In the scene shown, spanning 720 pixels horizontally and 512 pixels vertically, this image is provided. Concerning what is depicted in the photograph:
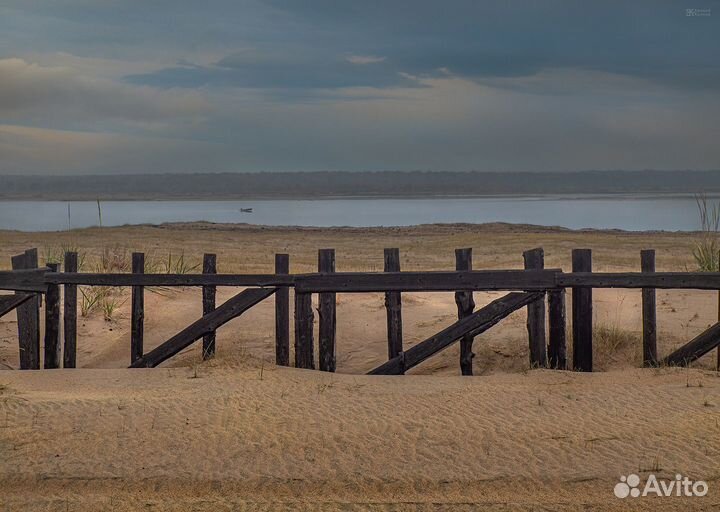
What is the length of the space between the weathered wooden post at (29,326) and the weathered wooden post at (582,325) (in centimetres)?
671

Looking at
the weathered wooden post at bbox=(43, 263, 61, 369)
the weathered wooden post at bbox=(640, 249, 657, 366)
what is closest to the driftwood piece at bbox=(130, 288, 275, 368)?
the weathered wooden post at bbox=(43, 263, 61, 369)

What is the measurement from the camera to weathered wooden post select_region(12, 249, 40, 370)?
11.0m

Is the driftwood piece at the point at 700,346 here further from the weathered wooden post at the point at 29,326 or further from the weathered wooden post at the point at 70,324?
the weathered wooden post at the point at 29,326

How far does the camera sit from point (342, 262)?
75.7 ft

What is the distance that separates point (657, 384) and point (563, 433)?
2.24 metres

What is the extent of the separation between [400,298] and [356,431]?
3.14 metres

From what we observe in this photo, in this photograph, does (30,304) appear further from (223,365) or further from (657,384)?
(657,384)

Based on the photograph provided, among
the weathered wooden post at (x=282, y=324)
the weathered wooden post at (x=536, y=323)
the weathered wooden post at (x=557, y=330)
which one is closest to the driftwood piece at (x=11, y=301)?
the weathered wooden post at (x=282, y=324)

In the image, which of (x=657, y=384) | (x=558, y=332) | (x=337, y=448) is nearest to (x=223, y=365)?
(x=337, y=448)

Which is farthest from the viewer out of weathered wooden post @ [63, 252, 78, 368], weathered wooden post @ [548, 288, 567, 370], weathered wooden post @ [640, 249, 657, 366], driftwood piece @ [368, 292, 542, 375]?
weathered wooden post @ [63, 252, 78, 368]

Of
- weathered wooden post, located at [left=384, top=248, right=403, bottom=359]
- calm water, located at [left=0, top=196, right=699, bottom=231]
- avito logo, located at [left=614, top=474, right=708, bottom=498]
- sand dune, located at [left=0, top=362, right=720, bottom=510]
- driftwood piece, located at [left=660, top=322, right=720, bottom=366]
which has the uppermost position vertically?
calm water, located at [left=0, top=196, right=699, bottom=231]

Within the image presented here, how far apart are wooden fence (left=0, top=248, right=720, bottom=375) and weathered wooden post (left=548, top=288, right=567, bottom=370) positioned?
12 mm

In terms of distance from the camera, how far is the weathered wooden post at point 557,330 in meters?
10.3

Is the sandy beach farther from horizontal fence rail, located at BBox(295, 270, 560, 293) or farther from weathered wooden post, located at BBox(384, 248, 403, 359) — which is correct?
horizontal fence rail, located at BBox(295, 270, 560, 293)
